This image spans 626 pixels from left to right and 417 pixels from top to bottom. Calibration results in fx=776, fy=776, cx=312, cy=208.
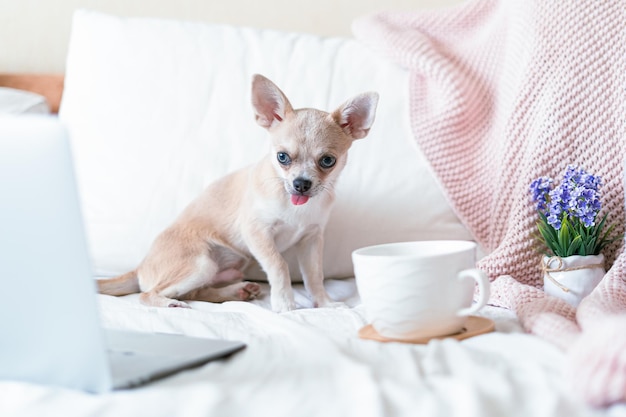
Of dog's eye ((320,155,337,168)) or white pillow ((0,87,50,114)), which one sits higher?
white pillow ((0,87,50,114))

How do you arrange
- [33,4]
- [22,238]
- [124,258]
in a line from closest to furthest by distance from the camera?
1. [22,238]
2. [124,258]
3. [33,4]

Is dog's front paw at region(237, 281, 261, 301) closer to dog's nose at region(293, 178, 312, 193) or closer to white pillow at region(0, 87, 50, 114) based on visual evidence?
dog's nose at region(293, 178, 312, 193)

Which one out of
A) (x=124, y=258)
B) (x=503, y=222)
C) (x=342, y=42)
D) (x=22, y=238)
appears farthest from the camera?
(x=342, y=42)

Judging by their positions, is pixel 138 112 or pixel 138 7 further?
pixel 138 7

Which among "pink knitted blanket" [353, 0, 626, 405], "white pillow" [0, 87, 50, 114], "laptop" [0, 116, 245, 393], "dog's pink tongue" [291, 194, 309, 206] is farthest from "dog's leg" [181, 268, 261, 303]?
"laptop" [0, 116, 245, 393]

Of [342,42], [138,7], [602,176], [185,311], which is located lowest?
[185,311]

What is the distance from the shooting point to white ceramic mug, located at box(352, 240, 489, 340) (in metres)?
1.02

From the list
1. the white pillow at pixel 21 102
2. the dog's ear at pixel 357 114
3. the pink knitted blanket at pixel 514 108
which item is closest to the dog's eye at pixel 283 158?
the dog's ear at pixel 357 114

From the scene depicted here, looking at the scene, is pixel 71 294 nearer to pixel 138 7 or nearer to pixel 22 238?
pixel 22 238

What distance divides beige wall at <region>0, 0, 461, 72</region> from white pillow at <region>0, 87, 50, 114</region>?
12.1 inches

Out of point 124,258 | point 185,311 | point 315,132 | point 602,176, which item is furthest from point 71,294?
point 602,176

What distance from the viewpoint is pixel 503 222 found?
1.63 meters

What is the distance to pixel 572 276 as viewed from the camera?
4.60 feet

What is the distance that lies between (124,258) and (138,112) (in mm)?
340
